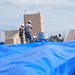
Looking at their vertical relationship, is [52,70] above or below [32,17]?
below

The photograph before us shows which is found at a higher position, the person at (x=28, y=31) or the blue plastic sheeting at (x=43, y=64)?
the person at (x=28, y=31)

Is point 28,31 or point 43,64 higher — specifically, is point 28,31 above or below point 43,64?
above

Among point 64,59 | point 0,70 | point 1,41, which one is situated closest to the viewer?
point 0,70

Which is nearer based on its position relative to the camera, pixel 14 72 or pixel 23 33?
pixel 14 72

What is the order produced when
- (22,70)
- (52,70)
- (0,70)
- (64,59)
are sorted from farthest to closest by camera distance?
(64,59) < (52,70) < (0,70) < (22,70)

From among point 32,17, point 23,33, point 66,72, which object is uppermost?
point 32,17

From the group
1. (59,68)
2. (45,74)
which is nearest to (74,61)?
(59,68)

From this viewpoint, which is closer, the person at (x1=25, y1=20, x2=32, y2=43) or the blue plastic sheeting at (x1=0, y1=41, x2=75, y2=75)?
the blue plastic sheeting at (x1=0, y1=41, x2=75, y2=75)

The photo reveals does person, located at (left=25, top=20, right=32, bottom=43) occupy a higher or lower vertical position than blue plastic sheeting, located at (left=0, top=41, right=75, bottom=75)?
higher

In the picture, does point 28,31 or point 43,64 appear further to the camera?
point 28,31

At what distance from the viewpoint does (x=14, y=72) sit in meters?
2.65

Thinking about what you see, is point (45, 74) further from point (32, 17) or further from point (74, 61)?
point (32, 17)

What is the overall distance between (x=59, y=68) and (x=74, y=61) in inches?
19.0

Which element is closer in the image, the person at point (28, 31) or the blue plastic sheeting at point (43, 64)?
the blue plastic sheeting at point (43, 64)
